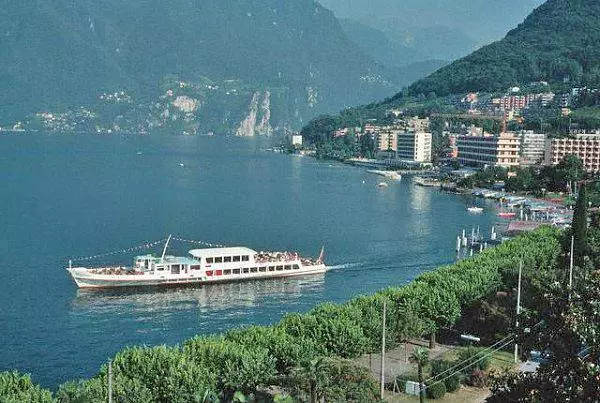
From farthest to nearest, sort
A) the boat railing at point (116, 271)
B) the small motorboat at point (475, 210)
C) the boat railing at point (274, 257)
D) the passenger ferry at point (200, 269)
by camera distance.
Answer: the small motorboat at point (475, 210) → the boat railing at point (274, 257) → the boat railing at point (116, 271) → the passenger ferry at point (200, 269)

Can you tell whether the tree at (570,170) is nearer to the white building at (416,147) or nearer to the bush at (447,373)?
the white building at (416,147)

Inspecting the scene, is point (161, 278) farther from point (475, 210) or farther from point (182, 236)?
point (475, 210)

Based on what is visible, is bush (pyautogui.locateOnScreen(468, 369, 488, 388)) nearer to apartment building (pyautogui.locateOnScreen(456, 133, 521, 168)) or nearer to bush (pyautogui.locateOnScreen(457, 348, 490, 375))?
bush (pyautogui.locateOnScreen(457, 348, 490, 375))

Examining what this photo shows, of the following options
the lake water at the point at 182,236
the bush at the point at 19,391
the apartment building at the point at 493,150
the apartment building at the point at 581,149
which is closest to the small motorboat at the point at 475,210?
the lake water at the point at 182,236

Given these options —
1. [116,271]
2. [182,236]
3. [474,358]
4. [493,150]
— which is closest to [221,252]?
[116,271]

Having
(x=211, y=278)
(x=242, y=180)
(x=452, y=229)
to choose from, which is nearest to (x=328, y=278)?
(x=211, y=278)

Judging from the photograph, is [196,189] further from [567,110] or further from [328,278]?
[567,110]
